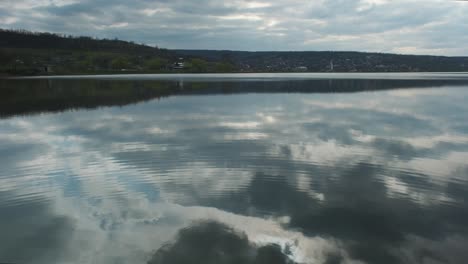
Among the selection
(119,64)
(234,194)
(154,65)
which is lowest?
(234,194)

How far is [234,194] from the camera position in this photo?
10.3 m

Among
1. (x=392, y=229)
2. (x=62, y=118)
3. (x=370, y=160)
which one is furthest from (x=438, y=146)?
(x=62, y=118)

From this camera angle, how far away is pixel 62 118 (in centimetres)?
2488

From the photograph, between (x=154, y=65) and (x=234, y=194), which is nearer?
(x=234, y=194)

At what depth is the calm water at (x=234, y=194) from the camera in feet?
24.1

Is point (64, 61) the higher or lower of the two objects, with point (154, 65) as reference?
higher

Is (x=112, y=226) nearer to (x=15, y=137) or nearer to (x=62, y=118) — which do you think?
→ (x=15, y=137)

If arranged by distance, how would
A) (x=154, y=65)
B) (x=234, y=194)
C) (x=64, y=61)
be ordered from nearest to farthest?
(x=234, y=194), (x=64, y=61), (x=154, y=65)

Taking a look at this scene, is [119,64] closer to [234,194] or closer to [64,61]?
[64,61]

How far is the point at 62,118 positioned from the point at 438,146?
864 inches

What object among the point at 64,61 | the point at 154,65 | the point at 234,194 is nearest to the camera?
the point at 234,194

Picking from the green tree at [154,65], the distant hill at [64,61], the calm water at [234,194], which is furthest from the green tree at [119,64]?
the calm water at [234,194]

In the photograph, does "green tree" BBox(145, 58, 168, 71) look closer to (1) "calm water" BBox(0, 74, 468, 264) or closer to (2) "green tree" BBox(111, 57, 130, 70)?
(2) "green tree" BBox(111, 57, 130, 70)

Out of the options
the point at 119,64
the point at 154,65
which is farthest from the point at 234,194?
the point at 154,65
